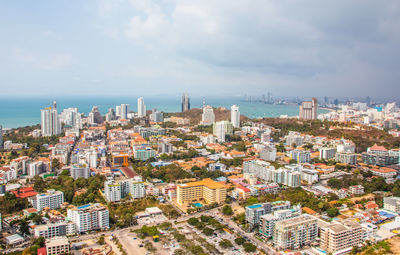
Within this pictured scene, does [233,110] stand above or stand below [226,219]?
above

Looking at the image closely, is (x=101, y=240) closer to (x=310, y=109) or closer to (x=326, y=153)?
(x=326, y=153)

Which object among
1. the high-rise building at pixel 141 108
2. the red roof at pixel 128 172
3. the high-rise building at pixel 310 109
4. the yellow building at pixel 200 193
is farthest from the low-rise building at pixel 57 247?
the high-rise building at pixel 141 108

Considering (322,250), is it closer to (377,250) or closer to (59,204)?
(377,250)

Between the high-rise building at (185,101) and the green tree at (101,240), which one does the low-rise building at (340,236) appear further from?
the high-rise building at (185,101)

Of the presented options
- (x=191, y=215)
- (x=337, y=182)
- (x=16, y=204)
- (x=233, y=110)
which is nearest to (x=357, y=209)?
(x=337, y=182)

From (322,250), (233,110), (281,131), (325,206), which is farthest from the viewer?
(233,110)

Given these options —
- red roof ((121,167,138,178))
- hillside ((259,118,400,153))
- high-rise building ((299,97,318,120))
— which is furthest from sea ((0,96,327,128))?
red roof ((121,167,138,178))

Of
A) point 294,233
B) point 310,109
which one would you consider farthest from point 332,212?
point 310,109
